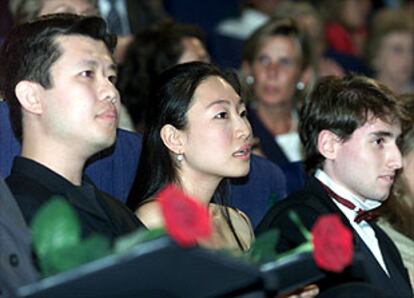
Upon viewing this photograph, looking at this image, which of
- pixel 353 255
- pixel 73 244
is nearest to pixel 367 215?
pixel 353 255

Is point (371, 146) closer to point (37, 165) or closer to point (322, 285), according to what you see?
point (322, 285)

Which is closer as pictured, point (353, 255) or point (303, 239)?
point (353, 255)

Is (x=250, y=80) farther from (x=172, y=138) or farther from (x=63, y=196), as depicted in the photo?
(x=63, y=196)

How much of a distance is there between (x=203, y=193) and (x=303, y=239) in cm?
33

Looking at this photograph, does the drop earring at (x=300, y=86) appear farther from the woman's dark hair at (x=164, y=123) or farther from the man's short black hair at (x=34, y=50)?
the man's short black hair at (x=34, y=50)

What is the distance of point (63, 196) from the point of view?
9.21 ft

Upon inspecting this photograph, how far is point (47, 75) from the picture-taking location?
290cm

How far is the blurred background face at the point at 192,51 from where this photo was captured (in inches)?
165

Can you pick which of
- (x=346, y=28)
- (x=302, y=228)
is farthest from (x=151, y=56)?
(x=346, y=28)

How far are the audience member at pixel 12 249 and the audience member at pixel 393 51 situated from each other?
11.9 feet

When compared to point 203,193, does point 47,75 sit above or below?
above

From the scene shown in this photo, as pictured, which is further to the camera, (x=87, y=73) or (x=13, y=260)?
(x=87, y=73)

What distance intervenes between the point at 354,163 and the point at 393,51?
2740 mm

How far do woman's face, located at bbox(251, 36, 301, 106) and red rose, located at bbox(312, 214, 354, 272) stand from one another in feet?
7.72
